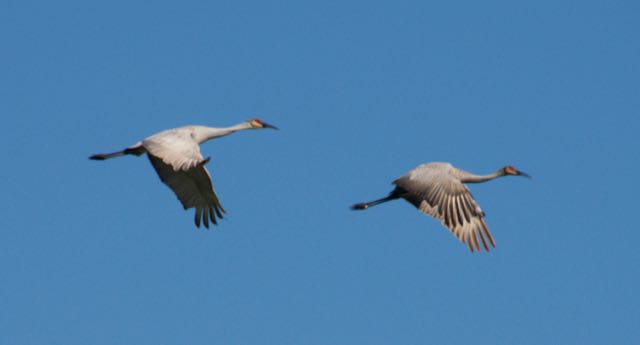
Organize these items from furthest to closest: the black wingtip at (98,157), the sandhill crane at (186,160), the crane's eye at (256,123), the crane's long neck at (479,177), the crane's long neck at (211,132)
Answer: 1. the crane's eye at (256,123)
2. the crane's long neck at (479,177)
3. the black wingtip at (98,157)
4. the crane's long neck at (211,132)
5. the sandhill crane at (186,160)

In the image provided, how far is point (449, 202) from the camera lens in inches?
880

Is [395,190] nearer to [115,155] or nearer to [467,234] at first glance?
[467,234]

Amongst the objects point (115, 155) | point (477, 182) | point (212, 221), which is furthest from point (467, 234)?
point (115, 155)

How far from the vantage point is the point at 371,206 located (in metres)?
25.1

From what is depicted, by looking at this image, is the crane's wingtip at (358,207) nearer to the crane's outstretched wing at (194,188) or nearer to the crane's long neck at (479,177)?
the crane's long neck at (479,177)

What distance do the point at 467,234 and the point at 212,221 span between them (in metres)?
4.22

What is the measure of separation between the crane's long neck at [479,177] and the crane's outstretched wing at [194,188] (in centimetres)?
403

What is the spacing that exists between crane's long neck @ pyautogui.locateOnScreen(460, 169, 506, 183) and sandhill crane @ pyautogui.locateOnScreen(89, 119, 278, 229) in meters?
3.90

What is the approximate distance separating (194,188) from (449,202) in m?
4.08

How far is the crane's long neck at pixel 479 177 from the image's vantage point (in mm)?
23422

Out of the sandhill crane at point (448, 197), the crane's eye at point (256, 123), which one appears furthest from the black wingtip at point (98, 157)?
the sandhill crane at point (448, 197)

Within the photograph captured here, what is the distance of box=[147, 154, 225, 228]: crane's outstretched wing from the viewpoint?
22453mm

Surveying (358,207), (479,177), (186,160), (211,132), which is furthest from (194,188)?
(479,177)

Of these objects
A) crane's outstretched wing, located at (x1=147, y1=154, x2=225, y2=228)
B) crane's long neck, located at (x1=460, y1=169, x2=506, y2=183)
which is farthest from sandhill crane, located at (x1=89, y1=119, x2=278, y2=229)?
crane's long neck, located at (x1=460, y1=169, x2=506, y2=183)
